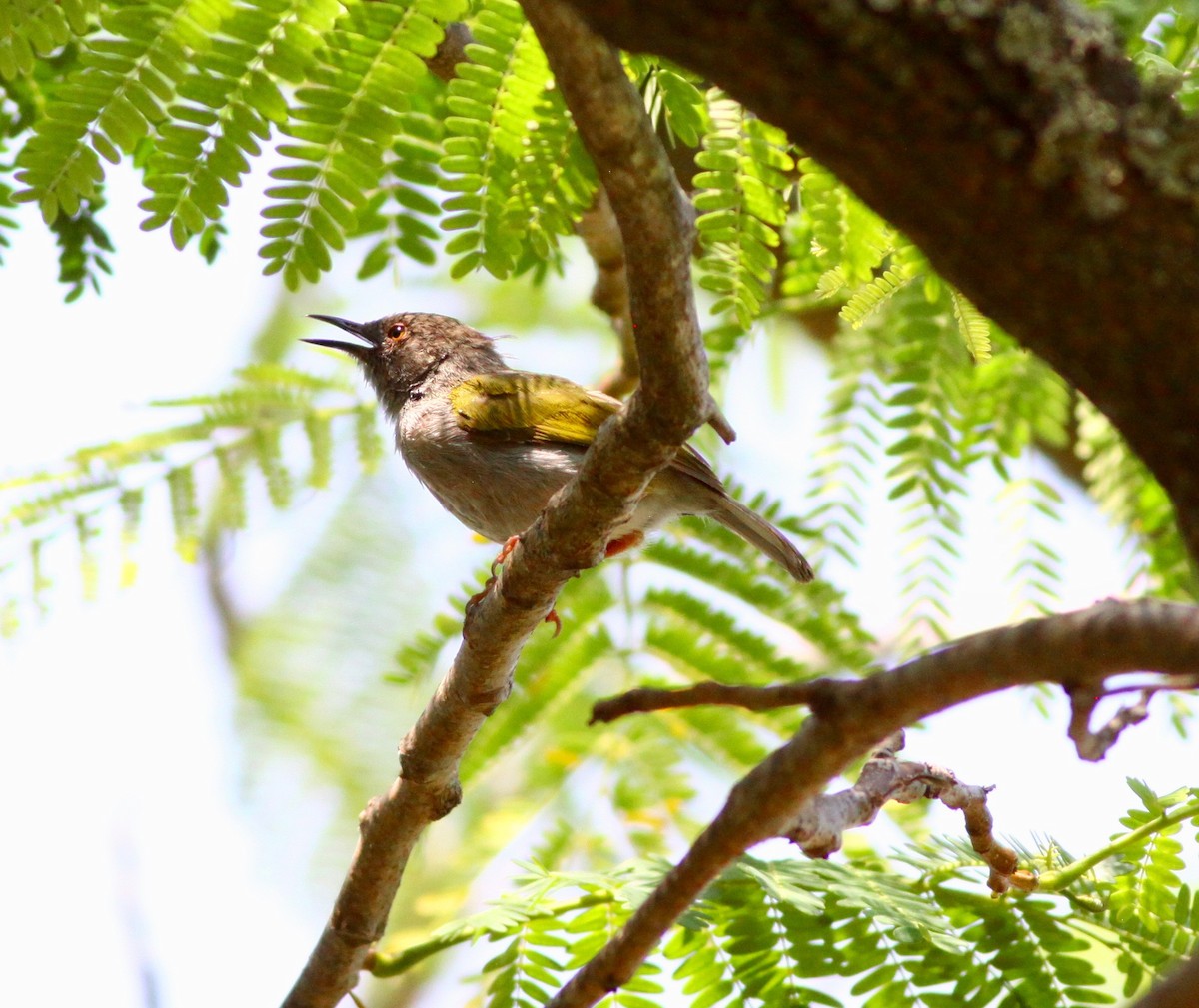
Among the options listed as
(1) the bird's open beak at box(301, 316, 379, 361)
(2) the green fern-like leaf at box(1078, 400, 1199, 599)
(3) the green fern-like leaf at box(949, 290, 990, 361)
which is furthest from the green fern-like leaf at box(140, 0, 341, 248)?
(2) the green fern-like leaf at box(1078, 400, 1199, 599)

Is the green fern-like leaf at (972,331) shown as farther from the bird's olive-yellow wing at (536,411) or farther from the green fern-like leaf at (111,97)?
the green fern-like leaf at (111,97)

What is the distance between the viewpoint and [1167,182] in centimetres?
153

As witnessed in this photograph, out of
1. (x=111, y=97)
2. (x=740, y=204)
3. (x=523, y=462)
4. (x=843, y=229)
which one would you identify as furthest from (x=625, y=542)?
(x=111, y=97)

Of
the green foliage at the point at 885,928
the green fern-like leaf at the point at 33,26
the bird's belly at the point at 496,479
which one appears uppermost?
the green fern-like leaf at the point at 33,26

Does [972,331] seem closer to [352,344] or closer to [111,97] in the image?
[111,97]

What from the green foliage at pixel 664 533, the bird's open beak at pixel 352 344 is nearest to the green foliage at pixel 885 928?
the green foliage at pixel 664 533

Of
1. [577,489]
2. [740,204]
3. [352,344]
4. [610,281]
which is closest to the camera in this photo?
[577,489]

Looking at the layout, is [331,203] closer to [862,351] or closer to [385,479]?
[862,351]

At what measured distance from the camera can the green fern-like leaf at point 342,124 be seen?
3.74m

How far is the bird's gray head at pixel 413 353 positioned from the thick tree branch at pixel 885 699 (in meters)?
4.06


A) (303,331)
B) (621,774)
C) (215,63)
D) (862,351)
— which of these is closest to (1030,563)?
(862,351)

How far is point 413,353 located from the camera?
6.52 meters

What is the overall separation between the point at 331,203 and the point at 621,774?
259 cm

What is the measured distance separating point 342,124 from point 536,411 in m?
1.67
